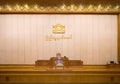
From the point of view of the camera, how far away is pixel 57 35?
35.5ft

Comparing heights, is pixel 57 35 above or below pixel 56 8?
Answer: below

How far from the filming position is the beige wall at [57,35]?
10.8m

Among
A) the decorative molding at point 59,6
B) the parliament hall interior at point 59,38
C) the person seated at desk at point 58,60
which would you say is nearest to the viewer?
the person seated at desk at point 58,60

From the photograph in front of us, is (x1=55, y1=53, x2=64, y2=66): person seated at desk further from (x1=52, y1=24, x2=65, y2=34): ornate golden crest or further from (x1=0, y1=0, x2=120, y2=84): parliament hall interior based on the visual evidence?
(x1=52, y1=24, x2=65, y2=34): ornate golden crest

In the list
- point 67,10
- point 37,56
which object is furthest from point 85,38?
point 37,56

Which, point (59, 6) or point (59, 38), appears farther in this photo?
point (59, 38)

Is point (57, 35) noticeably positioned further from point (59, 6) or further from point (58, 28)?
point (59, 6)

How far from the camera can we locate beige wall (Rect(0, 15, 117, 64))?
35.3 ft

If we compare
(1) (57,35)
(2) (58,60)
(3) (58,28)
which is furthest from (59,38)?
(2) (58,60)

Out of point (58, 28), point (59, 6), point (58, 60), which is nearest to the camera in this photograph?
point (58, 60)

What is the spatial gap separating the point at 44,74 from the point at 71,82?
3.21 ft

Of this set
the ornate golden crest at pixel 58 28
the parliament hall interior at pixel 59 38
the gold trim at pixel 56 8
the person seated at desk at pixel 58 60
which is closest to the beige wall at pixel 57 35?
the parliament hall interior at pixel 59 38

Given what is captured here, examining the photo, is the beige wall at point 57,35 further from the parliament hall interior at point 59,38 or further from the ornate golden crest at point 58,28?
the ornate golden crest at point 58,28

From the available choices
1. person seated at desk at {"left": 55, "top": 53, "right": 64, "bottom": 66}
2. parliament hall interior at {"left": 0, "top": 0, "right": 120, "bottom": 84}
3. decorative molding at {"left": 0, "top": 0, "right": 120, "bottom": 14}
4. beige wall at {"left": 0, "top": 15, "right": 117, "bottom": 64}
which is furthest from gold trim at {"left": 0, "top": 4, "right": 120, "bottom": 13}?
person seated at desk at {"left": 55, "top": 53, "right": 64, "bottom": 66}
